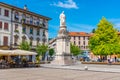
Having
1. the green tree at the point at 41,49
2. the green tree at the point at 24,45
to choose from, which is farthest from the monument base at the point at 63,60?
the green tree at the point at 41,49

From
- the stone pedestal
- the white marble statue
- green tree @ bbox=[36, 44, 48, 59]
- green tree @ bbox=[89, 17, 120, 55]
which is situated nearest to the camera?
the stone pedestal

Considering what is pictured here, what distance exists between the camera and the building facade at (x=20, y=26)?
52062mm

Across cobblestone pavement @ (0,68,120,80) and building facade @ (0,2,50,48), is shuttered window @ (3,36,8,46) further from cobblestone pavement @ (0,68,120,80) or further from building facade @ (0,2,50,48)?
cobblestone pavement @ (0,68,120,80)

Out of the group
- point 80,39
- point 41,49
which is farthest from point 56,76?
point 80,39

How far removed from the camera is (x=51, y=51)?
74312 millimetres

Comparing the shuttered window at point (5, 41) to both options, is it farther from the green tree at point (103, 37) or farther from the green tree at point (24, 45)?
the green tree at point (103, 37)

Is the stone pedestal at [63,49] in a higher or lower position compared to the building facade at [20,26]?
lower

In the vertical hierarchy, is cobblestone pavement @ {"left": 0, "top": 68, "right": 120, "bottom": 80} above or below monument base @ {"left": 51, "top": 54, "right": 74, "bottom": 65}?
below

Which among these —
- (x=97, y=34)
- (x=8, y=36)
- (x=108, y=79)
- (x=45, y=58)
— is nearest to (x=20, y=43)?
(x=8, y=36)

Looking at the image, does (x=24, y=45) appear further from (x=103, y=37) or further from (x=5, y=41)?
(x=103, y=37)

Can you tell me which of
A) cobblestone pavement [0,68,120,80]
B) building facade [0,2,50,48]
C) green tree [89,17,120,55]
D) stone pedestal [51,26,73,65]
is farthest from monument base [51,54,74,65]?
green tree [89,17,120,55]

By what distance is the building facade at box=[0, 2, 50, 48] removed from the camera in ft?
171

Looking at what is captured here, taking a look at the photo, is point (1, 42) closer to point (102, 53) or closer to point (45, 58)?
point (45, 58)

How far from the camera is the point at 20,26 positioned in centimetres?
5653
